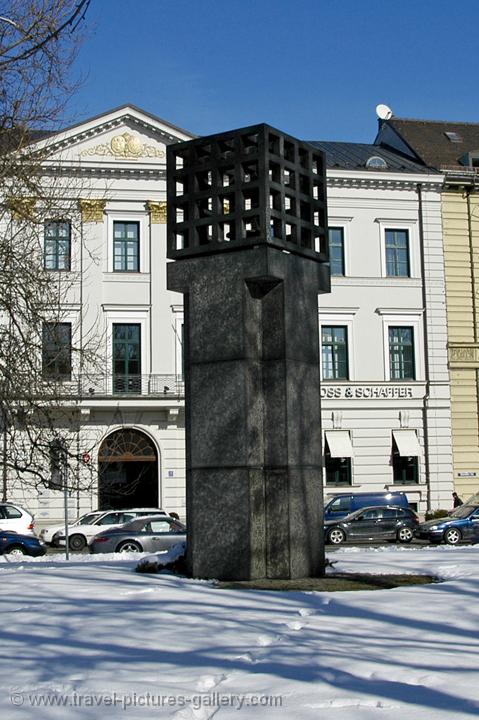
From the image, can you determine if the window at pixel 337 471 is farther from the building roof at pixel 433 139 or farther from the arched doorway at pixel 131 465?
the building roof at pixel 433 139

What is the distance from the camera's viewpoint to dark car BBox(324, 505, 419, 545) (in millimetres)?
32625

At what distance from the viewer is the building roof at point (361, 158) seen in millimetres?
45334

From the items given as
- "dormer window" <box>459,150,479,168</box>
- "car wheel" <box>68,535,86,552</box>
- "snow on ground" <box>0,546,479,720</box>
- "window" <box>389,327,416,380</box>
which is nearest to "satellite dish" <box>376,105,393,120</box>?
"dormer window" <box>459,150,479,168</box>

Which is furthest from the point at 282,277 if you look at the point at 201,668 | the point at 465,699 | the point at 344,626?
the point at 465,699

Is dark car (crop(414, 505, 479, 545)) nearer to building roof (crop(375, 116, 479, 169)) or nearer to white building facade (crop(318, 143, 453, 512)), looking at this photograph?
white building facade (crop(318, 143, 453, 512))

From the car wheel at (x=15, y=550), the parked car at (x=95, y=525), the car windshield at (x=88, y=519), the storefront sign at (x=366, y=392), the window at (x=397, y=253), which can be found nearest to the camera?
the car wheel at (x=15, y=550)

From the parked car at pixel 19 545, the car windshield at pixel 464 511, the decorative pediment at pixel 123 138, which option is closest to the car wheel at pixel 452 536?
the car windshield at pixel 464 511

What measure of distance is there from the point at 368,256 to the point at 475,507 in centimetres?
1534

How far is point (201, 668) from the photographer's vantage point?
281 inches

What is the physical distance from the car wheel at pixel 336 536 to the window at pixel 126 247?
51.0 feet

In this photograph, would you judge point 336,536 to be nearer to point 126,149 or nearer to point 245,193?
point 126,149

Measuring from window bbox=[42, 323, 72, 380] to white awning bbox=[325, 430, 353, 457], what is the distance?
24.4 m

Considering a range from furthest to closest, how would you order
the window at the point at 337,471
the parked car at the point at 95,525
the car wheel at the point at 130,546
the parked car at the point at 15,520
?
1. the window at the point at 337,471
2. the parked car at the point at 95,525
3. the parked car at the point at 15,520
4. the car wheel at the point at 130,546

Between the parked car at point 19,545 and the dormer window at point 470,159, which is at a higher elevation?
the dormer window at point 470,159
